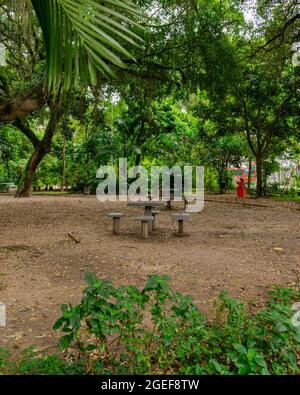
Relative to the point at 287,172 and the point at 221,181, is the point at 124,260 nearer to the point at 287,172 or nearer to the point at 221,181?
the point at 221,181

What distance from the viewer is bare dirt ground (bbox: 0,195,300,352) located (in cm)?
358

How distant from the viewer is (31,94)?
7.22 m

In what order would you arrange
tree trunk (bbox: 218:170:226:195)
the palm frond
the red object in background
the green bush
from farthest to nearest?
tree trunk (bbox: 218:170:226:195) → the red object in background → the green bush → the palm frond

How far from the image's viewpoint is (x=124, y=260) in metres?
5.32

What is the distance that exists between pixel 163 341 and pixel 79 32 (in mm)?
1680

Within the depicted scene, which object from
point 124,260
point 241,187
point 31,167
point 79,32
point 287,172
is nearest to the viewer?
point 79,32

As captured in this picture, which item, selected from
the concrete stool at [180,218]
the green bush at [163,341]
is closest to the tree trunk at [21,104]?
the concrete stool at [180,218]

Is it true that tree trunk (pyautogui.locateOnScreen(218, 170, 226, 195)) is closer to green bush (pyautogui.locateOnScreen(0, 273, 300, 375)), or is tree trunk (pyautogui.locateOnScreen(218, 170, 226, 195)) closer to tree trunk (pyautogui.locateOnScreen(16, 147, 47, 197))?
tree trunk (pyautogui.locateOnScreen(16, 147, 47, 197))

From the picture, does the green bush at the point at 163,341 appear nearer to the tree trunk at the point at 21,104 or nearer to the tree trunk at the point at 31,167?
the tree trunk at the point at 21,104

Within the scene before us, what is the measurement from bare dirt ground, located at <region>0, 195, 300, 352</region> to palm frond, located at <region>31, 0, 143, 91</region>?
1978 millimetres

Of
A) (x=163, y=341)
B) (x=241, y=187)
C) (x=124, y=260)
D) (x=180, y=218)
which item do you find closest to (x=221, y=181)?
(x=241, y=187)

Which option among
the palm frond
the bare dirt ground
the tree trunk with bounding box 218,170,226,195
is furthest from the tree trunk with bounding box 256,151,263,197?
the palm frond

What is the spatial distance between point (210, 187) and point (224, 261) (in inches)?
681

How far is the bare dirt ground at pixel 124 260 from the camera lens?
358 cm
